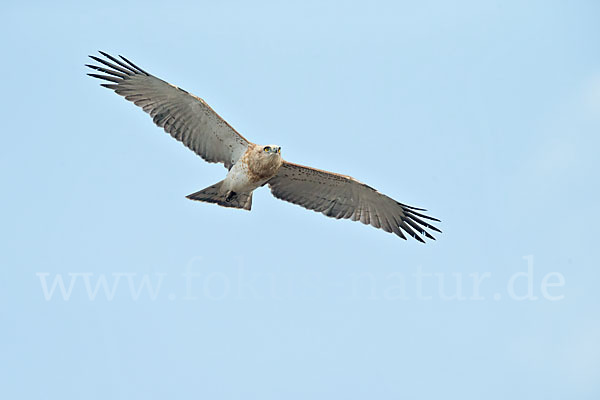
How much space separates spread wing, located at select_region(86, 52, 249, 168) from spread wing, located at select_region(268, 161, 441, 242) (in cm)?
120

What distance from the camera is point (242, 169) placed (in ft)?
53.5

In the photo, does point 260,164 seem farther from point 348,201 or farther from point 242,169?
point 348,201

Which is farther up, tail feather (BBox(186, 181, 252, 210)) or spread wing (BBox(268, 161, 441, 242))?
spread wing (BBox(268, 161, 441, 242))

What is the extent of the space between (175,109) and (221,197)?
5.80ft

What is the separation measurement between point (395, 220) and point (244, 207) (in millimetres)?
2937

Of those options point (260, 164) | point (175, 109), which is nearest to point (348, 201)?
point (260, 164)

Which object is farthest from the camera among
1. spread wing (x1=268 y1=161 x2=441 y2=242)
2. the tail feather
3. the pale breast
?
spread wing (x1=268 y1=161 x2=441 y2=242)

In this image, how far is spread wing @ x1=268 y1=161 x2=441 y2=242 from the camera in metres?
17.0

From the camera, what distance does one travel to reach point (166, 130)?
16.5 metres

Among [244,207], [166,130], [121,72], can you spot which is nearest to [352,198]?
[244,207]

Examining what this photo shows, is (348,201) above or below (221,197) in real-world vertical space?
above

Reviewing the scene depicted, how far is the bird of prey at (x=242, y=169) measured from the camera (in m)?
16.1

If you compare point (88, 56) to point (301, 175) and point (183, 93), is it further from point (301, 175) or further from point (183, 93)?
point (301, 175)

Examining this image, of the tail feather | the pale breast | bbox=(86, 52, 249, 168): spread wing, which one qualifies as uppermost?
bbox=(86, 52, 249, 168): spread wing
